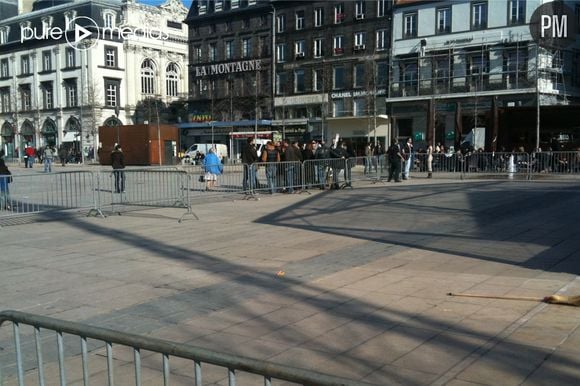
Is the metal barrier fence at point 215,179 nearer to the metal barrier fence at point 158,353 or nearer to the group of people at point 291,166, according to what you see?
→ the group of people at point 291,166

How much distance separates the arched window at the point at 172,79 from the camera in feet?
255

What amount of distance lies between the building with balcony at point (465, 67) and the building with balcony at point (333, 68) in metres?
1.85

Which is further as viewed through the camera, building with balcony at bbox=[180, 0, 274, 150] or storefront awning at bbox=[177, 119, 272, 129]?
building with balcony at bbox=[180, 0, 274, 150]

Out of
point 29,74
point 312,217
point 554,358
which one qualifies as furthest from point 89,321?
point 29,74

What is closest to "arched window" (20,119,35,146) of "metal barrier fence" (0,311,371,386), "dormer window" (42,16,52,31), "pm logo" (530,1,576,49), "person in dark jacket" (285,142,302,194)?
"dormer window" (42,16,52,31)

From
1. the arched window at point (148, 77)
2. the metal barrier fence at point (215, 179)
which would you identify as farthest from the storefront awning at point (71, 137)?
the metal barrier fence at point (215, 179)

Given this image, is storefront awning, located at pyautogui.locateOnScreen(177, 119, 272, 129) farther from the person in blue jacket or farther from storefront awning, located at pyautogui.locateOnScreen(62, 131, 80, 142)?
the person in blue jacket

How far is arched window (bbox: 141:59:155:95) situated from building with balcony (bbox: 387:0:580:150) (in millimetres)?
37322

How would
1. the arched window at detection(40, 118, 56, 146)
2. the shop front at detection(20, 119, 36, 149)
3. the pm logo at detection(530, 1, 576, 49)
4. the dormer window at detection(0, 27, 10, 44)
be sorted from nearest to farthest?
the pm logo at detection(530, 1, 576, 49) < the arched window at detection(40, 118, 56, 146) < the shop front at detection(20, 119, 36, 149) < the dormer window at detection(0, 27, 10, 44)

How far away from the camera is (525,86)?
4350cm

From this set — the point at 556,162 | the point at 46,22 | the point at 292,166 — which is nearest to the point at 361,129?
the point at 556,162

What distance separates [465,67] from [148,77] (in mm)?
44146

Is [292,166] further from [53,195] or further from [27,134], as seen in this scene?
[27,134]

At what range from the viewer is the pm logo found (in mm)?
42594
